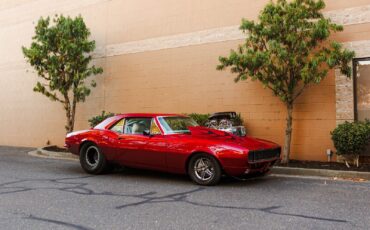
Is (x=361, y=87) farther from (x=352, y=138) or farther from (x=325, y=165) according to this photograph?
(x=325, y=165)

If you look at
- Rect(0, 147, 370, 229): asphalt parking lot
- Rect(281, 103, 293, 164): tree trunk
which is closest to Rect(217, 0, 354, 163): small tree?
Rect(281, 103, 293, 164): tree trunk

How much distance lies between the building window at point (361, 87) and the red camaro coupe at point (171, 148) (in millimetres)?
3661

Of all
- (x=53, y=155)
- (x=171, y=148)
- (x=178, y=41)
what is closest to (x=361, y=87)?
(x=171, y=148)

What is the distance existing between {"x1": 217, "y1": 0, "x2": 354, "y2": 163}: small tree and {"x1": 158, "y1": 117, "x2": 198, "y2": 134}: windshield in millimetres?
2304

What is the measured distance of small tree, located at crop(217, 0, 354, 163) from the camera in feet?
32.7

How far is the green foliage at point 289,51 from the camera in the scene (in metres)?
9.97

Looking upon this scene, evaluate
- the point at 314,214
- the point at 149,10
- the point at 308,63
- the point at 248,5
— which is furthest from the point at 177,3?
the point at 314,214

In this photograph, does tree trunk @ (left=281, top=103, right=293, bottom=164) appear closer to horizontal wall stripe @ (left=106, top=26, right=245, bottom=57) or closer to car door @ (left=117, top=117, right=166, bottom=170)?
horizontal wall stripe @ (left=106, top=26, right=245, bottom=57)

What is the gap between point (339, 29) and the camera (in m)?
10.3

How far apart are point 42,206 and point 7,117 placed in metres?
14.5

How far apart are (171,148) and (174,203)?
1915 millimetres

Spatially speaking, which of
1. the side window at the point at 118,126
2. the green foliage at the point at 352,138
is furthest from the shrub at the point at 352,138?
the side window at the point at 118,126

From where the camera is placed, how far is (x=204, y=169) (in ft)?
26.2

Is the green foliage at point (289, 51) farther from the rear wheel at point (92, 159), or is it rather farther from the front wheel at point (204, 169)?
the rear wheel at point (92, 159)
